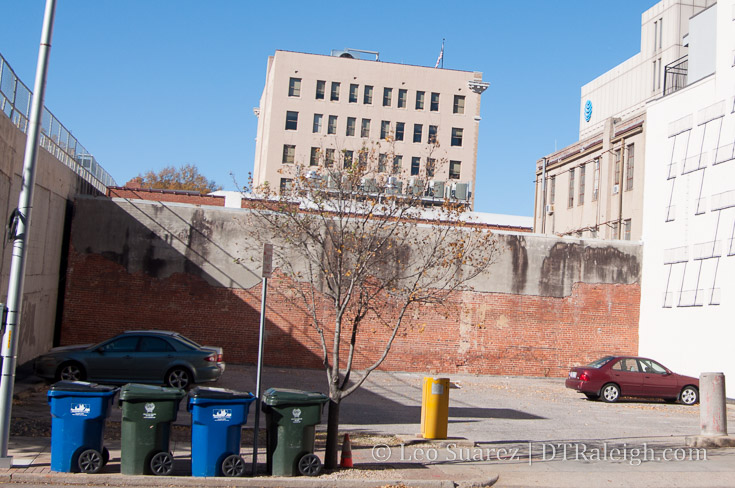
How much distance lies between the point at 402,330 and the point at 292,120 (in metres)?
39.7

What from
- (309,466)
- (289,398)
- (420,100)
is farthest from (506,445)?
(420,100)

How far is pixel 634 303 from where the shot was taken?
28.0 metres

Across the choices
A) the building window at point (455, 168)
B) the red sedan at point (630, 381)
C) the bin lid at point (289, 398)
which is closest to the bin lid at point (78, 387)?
the bin lid at point (289, 398)

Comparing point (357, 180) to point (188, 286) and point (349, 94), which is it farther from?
point (349, 94)

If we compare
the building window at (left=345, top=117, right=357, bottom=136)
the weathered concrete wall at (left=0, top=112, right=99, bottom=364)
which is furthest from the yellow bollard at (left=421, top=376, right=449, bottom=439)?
the building window at (left=345, top=117, right=357, bottom=136)

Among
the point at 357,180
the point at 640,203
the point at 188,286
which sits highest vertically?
the point at 640,203

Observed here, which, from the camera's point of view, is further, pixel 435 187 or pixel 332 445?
pixel 435 187

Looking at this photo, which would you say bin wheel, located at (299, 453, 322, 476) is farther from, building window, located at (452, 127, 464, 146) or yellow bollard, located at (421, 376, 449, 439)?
building window, located at (452, 127, 464, 146)

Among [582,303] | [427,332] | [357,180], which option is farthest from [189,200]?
[357,180]

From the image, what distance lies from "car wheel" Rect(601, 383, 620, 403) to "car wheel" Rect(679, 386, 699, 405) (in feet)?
7.10

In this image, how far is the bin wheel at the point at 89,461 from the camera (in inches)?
363

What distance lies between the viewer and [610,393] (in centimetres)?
2198

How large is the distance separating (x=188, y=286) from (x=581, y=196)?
2073 centimetres

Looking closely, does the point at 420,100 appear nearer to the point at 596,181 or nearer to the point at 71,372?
the point at 596,181
